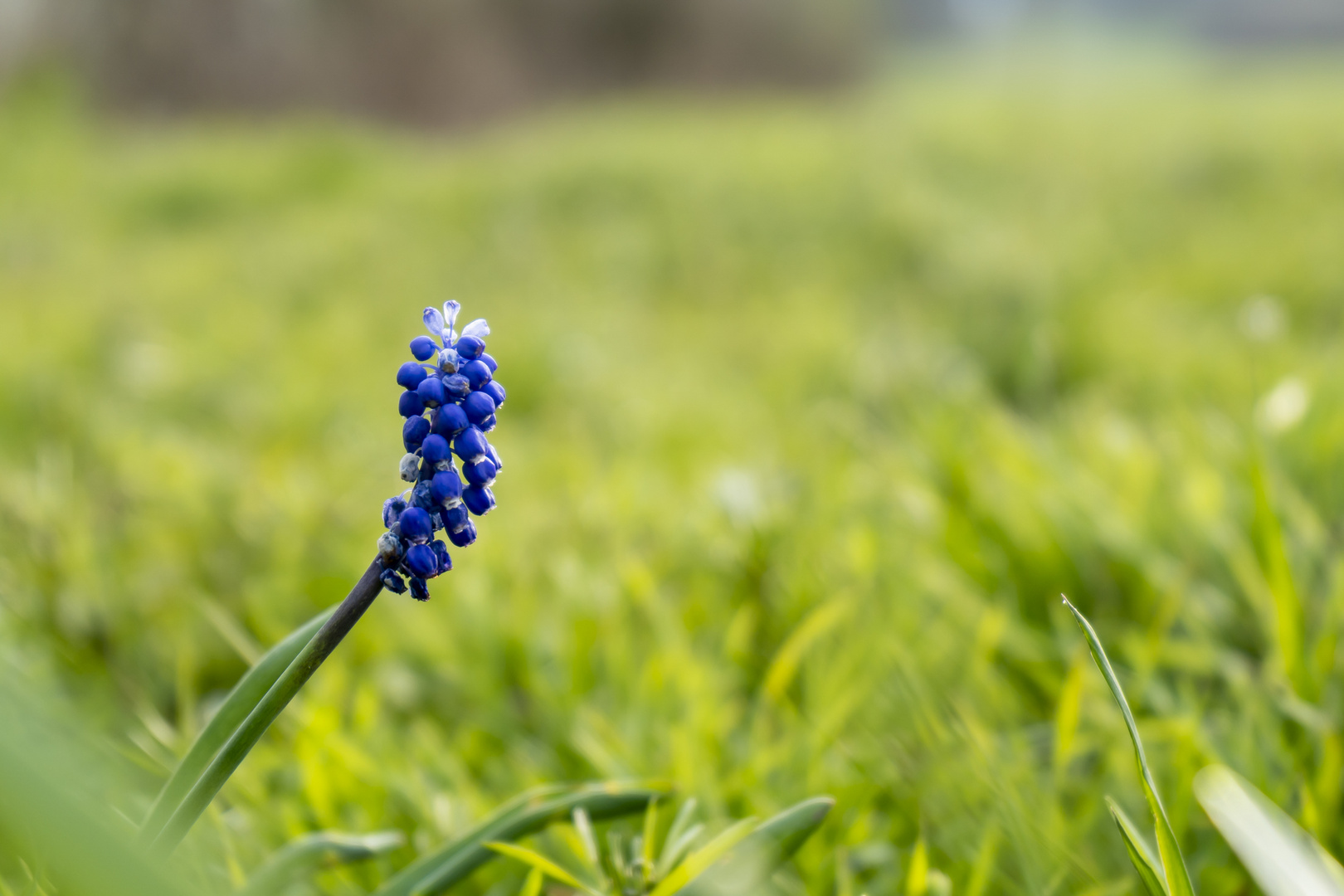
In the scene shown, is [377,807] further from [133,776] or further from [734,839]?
[734,839]

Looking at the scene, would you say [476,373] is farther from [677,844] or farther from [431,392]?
[677,844]

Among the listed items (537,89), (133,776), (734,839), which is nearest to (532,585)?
(133,776)

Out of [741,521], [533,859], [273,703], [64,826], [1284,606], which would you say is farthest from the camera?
[741,521]

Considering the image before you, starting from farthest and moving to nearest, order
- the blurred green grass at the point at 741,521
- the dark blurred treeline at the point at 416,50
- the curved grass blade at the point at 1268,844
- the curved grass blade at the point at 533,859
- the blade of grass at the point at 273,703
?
the dark blurred treeline at the point at 416,50, the blurred green grass at the point at 741,521, the curved grass blade at the point at 533,859, the curved grass blade at the point at 1268,844, the blade of grass at the point at 273,703

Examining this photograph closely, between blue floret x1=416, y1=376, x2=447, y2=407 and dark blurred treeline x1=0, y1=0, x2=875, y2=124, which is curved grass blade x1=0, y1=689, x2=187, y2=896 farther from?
dark blurred treeline x1=0, y1=0, x2=875, y2=124

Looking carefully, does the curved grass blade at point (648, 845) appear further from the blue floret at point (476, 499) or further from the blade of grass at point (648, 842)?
the blue floret at point (476, 499)

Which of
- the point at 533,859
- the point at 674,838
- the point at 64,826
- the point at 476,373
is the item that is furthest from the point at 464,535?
the point at 674,838

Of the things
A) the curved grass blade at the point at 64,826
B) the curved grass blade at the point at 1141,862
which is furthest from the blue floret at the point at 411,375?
the curved grass blade at the point at 1141,862
